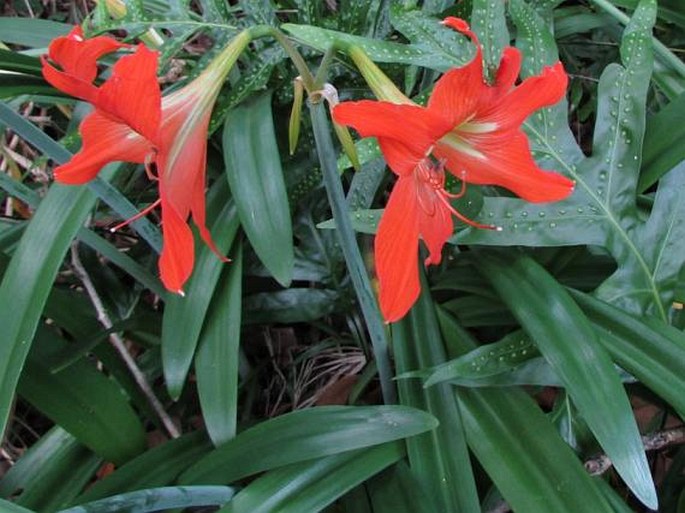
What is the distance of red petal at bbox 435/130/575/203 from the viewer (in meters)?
0.69

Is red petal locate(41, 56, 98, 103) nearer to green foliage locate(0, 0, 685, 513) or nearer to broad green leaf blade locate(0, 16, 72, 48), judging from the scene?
green foliage locate(0, 0, 685, 513)

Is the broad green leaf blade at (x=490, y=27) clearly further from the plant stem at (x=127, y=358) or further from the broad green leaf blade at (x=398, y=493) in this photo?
the plant stem at (x=127, y=358)

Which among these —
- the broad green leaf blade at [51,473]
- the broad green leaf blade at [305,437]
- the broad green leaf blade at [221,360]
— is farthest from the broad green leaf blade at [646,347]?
the broad green leaf blade at [51,473]

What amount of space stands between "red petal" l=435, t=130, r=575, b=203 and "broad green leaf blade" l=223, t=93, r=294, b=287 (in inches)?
14.4

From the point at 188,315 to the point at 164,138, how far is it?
45cm

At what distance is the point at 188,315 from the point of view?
1.08 metres

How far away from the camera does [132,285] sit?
144cm

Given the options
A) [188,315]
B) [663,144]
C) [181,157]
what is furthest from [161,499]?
[663,144]

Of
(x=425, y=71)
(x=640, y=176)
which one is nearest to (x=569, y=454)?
(x=640, y=176)

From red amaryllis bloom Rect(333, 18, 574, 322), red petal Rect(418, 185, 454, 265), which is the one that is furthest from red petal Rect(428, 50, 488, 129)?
red petal Rect(418, 185, 454, 265)

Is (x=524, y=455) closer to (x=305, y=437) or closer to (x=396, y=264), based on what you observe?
(x=305, y=437)

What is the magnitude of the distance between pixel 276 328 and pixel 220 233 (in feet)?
1.30

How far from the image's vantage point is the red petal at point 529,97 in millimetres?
616

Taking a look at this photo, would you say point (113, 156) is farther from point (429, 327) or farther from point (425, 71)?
point (425, 71)
